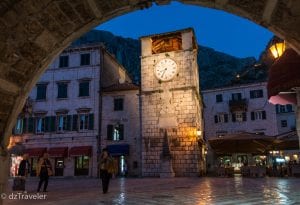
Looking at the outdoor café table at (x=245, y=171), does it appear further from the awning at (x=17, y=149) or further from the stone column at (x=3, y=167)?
the awning at (x=17, y=149)

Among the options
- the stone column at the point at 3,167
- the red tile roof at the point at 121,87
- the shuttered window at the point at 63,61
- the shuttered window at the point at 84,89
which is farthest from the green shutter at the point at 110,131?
the stone column at the point at 3,167

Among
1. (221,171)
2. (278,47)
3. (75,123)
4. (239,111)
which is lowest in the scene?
(221,171)

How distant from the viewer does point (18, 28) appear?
3.46 meters

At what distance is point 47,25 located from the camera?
360cm

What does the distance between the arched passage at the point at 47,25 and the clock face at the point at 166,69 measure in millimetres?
27470

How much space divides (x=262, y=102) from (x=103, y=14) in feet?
145

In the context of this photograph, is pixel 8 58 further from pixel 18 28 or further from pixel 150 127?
pixel 150 127

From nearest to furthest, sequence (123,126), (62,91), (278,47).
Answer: (278,47)
(123,126)
(62,91)

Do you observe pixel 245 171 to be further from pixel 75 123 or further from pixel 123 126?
pixel 75 123

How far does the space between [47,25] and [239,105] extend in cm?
4346

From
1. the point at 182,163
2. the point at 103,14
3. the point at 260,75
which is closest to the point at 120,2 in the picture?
the point at 103,14

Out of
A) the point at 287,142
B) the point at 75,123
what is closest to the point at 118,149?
the point at 75,123

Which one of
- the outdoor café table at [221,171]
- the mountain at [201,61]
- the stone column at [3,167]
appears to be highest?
the mountain at [201,61]

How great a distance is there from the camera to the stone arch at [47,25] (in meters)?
3.27
